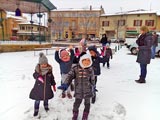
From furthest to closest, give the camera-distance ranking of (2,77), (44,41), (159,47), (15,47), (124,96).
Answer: (44,41) → (15,47) → (159,47) → (2,77) → (124,96)

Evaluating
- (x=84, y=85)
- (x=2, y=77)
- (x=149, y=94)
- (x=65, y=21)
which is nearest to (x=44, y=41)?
(x=2, y=77)

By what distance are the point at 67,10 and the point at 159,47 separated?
5083 cm

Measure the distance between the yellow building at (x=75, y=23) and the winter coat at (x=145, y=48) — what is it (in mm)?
50253

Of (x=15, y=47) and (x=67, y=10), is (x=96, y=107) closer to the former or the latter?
(x=15, y=47)

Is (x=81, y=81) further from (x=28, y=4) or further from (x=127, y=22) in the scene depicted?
(x=127, y=22)

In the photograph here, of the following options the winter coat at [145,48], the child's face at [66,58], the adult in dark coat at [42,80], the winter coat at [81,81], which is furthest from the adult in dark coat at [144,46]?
the adult in dark coat at [42,80]

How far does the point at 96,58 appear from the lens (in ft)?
15.4

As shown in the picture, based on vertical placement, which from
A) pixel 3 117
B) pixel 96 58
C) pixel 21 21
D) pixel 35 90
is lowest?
pixel 3 117

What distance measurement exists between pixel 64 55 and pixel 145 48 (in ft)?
9.64

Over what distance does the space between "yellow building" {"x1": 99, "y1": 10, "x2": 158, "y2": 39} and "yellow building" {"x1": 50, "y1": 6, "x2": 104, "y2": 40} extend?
182 inches

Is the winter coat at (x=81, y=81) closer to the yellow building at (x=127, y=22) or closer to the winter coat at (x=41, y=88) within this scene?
the winter coat at (x=41, y=88)

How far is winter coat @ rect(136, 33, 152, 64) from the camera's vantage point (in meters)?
6.29

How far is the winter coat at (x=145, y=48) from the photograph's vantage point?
6289mm

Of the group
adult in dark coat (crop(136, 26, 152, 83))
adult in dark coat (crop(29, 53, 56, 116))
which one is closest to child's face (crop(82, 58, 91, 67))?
adult in dark coat (crop(29, 53, 56, 116))
